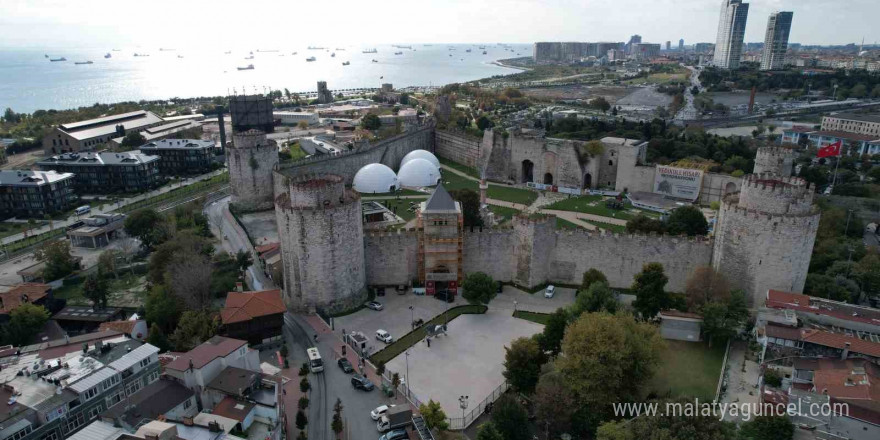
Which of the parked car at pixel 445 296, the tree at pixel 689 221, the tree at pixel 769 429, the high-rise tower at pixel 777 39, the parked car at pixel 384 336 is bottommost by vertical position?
the parked car at pixel 384 336

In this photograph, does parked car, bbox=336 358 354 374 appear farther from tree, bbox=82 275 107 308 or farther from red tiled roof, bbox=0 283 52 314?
red tiled roof, bbox=0 283 52 314

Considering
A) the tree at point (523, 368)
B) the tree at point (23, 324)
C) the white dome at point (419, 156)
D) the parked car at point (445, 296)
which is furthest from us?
the white dome at point (419, 156)

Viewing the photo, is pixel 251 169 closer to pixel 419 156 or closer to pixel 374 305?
pixel 419 156

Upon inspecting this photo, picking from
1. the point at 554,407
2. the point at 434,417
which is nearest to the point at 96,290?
the point at 434,417

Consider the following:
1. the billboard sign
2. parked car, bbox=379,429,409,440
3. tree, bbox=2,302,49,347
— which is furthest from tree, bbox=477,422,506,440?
the billboard sign

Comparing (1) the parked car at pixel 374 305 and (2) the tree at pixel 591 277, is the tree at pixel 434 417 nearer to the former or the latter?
(1) the parked car at pixel 374 305

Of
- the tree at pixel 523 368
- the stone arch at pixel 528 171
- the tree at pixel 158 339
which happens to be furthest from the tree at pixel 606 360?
the stone arch at pixel 528 171

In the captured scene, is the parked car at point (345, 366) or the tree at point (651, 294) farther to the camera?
the tree at point (651, 294)
